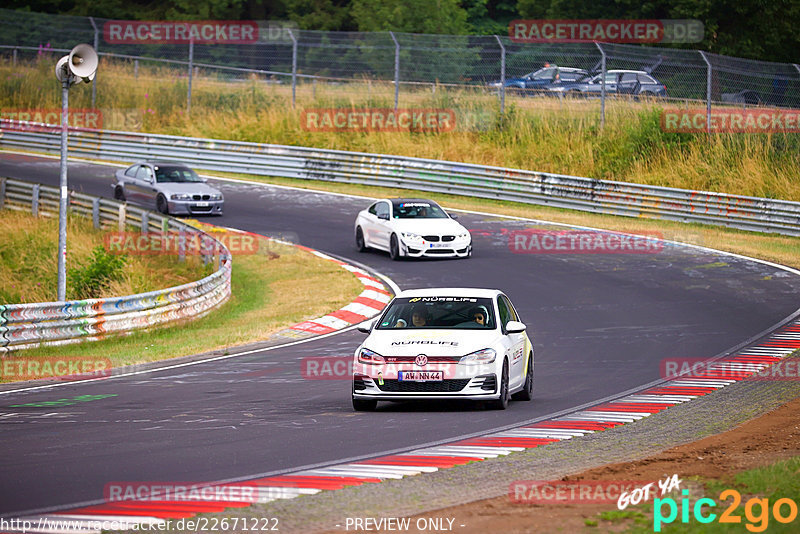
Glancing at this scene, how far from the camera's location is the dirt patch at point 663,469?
716cm

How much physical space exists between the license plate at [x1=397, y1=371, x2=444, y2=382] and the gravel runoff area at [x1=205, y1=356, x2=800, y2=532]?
192 centimetres

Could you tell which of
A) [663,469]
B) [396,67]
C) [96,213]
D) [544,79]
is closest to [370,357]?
[663,469]

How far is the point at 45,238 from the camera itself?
27797 mm

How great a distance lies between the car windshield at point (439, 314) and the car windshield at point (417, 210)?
13.1 meters

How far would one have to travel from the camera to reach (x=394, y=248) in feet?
86.5

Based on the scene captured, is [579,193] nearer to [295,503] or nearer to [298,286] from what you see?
[298,286]

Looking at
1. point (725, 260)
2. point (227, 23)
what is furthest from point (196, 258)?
point (227, 23)

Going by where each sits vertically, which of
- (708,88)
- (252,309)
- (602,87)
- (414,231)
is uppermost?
(708,88)

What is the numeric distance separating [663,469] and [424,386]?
385 centimetres

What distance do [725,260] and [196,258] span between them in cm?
1201

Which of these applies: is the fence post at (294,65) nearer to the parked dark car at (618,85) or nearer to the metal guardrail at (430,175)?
the metal guardrail at (430,175)

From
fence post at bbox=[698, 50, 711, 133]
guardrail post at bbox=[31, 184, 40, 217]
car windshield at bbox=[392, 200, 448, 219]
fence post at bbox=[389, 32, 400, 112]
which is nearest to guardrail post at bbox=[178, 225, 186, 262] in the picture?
car windshield at bbox=[392, 200, 448, 219]

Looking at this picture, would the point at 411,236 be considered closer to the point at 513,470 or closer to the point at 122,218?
the point at 122,218

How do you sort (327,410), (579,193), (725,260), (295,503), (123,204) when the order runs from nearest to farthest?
1. (295,503)
2. (327,410)
3. (725,260)
4. (123,204)
5. (579,193)
